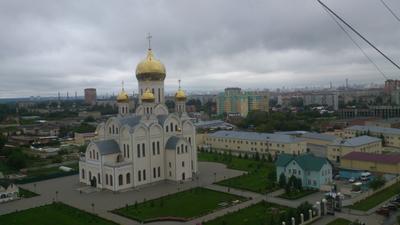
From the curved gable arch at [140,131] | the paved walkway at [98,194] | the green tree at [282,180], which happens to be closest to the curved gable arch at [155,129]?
the curved gable arch at [140,131]

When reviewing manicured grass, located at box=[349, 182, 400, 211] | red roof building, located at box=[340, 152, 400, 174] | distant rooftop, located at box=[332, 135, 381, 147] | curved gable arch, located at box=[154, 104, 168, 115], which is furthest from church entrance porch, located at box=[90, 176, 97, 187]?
distant rooftop, located at box=[332, 135, 381, 147]

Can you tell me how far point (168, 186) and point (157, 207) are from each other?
523cm

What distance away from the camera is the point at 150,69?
31.3m

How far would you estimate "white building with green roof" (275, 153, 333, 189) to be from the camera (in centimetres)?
2547

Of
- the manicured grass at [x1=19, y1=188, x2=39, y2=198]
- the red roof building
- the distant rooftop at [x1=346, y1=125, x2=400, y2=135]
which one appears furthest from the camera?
the distant rooftop at [x1=346, y1=125, x2=400, y2=135]

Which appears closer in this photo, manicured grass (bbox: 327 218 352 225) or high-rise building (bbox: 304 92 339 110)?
manicured grass (bbox: 327 218 352 225)

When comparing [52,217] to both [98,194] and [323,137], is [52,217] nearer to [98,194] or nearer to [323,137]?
[98,194]

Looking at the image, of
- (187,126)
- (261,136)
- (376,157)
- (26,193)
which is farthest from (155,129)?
(376,157)

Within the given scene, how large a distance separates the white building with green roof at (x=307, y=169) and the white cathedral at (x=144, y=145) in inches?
273

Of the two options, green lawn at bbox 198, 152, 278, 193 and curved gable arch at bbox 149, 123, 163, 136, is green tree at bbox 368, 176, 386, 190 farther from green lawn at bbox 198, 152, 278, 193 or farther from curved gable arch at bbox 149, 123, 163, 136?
curved gable arch at bbox 149, 123, 163, 136

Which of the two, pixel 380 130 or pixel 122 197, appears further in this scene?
pixel 380 130

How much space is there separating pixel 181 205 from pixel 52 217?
22.9ft

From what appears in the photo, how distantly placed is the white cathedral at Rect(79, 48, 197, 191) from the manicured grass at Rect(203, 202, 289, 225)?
26.9ft

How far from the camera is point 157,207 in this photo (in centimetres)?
2241
